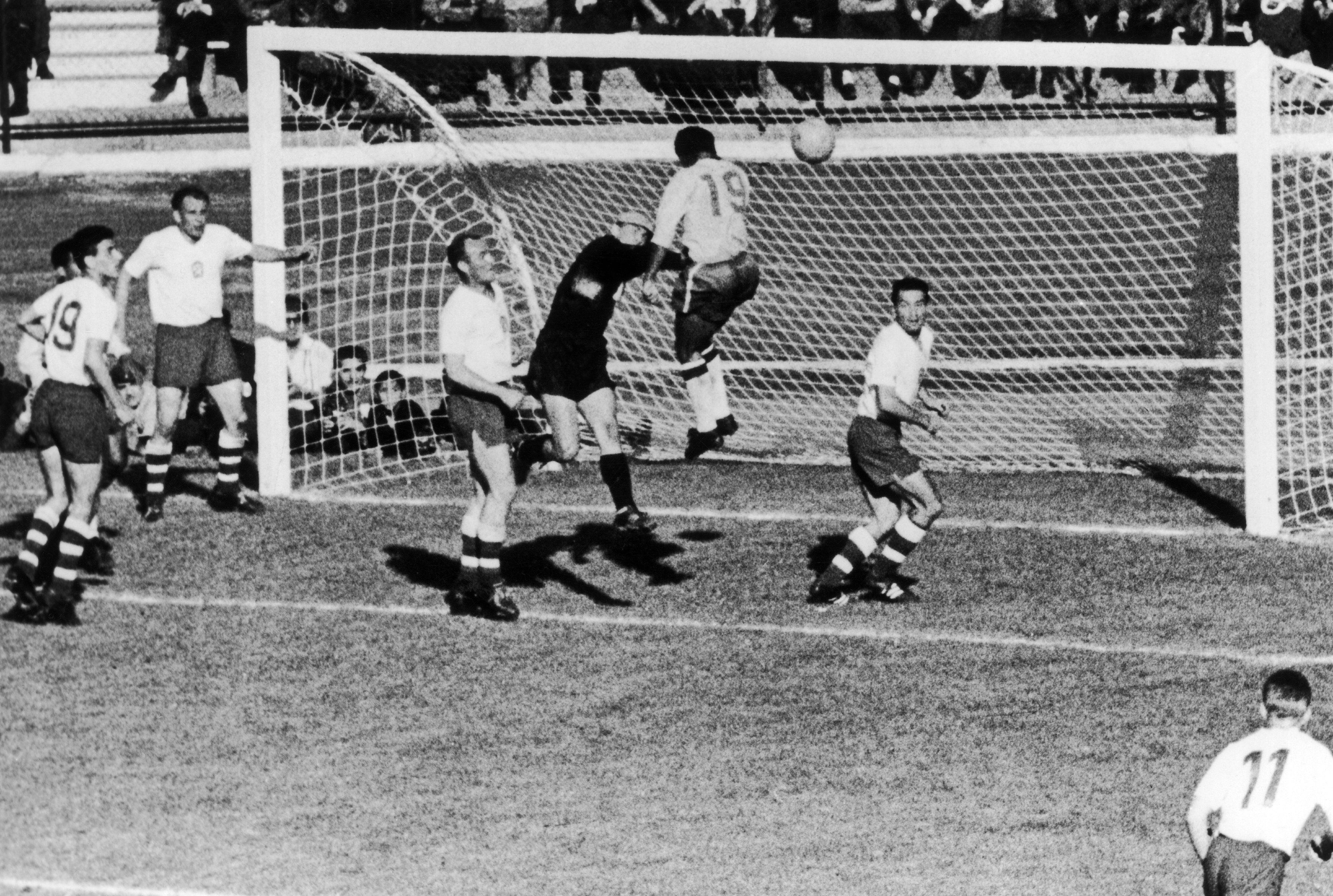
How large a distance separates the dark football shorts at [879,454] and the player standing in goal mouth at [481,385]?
192cm

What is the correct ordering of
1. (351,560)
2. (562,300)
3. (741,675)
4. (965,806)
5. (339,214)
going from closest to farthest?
1. (965,806)
2. (741,675)
3. (562,300)
4. (351,560)
5. (339,214)

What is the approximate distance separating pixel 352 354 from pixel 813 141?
4.50 meters

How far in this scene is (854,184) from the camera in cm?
2291

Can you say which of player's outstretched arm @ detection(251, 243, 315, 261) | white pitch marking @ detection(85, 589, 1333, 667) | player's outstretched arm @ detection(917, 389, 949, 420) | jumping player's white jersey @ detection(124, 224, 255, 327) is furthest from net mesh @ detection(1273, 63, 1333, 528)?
jumping player's white jersey @ detection(124, 224, 255, 327)

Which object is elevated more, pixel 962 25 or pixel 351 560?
pixel 962 25

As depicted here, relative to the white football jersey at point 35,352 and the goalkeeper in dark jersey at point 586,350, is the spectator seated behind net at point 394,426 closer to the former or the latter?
the white football jersey at point 35,352

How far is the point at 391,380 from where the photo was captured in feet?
57.4

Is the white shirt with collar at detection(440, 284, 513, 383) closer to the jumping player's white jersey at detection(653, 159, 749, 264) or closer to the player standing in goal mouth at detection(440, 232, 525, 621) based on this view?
the player standing in goal mouth at detection(440, 232, 525, 621)

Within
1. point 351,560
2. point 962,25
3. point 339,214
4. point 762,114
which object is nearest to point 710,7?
point 762,114

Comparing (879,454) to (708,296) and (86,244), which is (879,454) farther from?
(86,244)

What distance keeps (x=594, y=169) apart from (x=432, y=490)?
656 centimetres

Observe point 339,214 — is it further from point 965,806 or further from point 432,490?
point 965,806

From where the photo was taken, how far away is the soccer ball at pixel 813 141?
1436cm

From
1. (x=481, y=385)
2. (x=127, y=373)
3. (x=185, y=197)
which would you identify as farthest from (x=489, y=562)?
(x=127, y=373)
